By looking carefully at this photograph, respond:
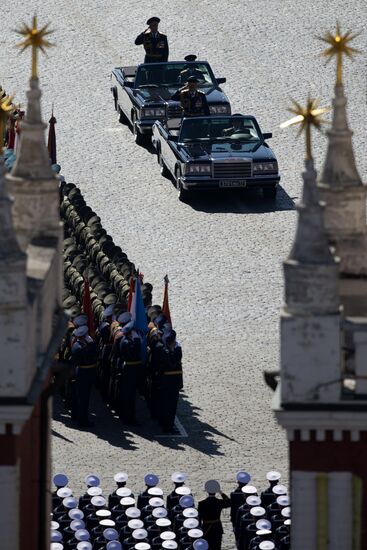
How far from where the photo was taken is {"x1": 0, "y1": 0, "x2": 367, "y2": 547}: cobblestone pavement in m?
50.2

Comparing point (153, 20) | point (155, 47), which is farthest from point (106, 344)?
point (153, 20)

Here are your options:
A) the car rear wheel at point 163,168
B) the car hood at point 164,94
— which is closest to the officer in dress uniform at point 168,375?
the car rear wheel at point 163,168

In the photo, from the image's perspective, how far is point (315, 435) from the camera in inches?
1280

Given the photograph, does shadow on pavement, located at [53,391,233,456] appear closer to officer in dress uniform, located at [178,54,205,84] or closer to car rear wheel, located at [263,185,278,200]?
car rear wheel, located at [263,185,278,200]

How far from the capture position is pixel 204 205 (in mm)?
65250

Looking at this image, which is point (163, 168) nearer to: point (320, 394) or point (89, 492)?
point (89, 492)

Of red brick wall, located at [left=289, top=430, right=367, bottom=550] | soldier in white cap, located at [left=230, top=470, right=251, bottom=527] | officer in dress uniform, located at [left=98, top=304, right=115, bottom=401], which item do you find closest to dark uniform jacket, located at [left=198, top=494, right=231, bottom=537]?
soldier in white cap, located at [left=230, top=470, right=251, bottom=527]

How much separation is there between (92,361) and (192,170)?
44.7 ft

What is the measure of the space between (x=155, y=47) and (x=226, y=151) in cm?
852

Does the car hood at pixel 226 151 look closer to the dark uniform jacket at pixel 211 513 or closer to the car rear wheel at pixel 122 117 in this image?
the car rear wheel at pixel 122 117

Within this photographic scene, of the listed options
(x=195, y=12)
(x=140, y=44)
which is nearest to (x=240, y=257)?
(x=140, y=44)

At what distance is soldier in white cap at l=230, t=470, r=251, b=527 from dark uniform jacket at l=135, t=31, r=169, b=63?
90.6ft

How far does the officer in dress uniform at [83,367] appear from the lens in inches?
1978

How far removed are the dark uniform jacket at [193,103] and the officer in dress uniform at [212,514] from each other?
75.3ft
